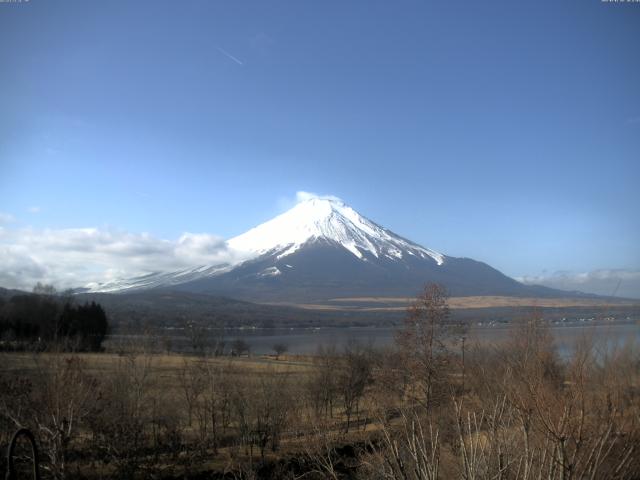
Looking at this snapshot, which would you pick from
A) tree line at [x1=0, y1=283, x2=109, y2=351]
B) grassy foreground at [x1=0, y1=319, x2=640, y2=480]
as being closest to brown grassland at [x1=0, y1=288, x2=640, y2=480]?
grassy foreground at [x1=0, y1=319, x2=640, y2=480]

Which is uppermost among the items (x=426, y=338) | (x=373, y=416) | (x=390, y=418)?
(x=426, y=338)

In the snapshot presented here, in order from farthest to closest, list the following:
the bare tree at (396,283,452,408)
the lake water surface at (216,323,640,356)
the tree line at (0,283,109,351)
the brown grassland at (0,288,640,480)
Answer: the tree line at (0,283,109,351) → the bare tree at (396,283,452,408) → the lake water surface at (216,323,640,356) → the brown grassland at (0,288,640,480)

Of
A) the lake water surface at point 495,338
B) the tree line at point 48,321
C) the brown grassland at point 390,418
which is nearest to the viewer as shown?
the brown grassland at point 390,418

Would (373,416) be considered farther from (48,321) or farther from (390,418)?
(48,321)

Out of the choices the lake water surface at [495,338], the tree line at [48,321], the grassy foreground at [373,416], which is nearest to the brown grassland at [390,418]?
the grassy foreground at [373,416]

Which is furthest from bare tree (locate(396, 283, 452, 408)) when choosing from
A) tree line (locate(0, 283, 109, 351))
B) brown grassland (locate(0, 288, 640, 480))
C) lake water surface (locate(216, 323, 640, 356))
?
tree line (locate(0, 283, 109, 351))

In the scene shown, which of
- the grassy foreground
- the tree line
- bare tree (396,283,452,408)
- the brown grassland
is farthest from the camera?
the tree line

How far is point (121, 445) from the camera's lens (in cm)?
1536

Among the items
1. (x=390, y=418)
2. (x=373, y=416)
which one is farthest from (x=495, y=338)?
(x=390, y=418)

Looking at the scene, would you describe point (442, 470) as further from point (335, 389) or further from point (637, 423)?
point (335, 389)

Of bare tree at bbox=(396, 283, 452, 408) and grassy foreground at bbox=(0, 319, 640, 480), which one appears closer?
grassy foreground at bbox=(0, 319, 640, 480)

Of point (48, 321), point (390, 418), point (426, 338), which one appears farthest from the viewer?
point (48, 321)

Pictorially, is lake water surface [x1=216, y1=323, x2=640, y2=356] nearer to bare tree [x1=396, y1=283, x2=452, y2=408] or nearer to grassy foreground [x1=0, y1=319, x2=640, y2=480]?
grassy foreground [x1=0, y1=319, x2=640, y2=480]

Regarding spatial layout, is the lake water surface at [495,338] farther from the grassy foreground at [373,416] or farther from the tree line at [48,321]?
the tree line at [48,321]
